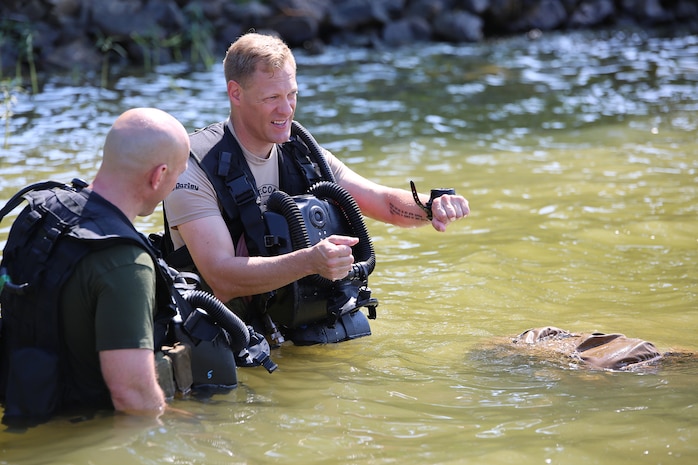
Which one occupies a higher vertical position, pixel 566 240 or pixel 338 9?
pixel 338 9

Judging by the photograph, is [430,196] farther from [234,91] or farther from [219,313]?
[219,313]

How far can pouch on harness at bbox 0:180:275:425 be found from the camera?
2832mm

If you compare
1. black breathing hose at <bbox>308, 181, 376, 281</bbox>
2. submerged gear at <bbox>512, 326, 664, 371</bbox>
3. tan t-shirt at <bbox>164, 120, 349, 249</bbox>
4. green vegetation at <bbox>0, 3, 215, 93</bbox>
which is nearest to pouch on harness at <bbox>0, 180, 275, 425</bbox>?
tan t-shirt at <bbox>164, 120, 349, 249</bbox>

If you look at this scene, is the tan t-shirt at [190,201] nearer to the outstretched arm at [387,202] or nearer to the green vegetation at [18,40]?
the outstretched arm at [387,202]

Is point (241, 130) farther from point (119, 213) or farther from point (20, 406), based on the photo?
point (20, 406)

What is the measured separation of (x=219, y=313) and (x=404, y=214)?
1.46 metres

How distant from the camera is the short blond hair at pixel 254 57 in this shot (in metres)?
4.09

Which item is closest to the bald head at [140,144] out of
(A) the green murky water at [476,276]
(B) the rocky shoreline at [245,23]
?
(A) the green murky water at [476,276]

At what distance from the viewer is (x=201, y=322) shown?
3.30m

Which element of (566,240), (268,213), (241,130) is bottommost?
(566,240)

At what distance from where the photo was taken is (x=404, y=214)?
4500 millimetres

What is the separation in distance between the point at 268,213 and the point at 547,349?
134 centimetres

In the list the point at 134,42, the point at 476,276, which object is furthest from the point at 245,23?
the point at 476,276

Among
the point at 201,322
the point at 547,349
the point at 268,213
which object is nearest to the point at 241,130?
the point at 268,213
